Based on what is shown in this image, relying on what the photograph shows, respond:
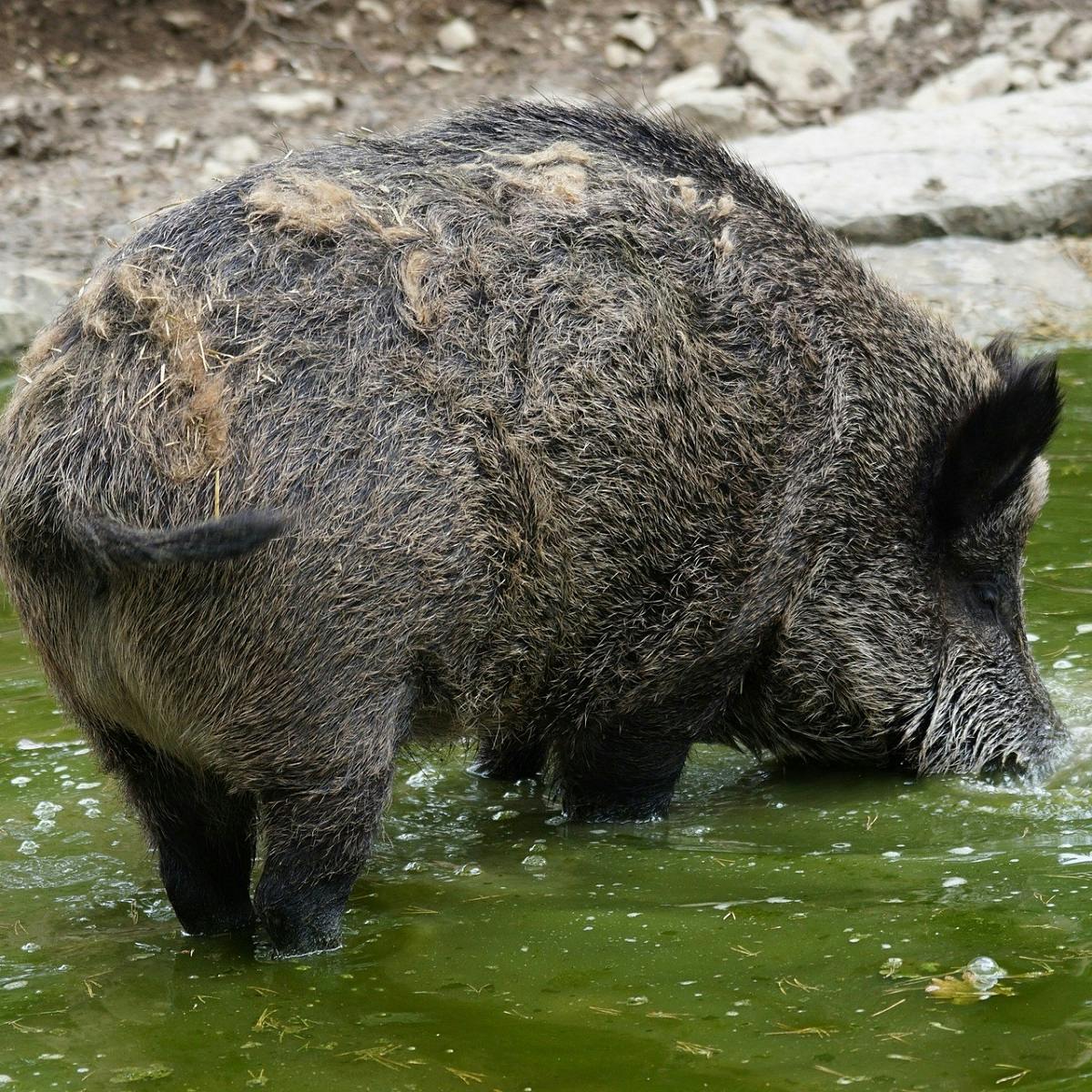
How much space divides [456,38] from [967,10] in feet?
15.3

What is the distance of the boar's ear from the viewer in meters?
5.43

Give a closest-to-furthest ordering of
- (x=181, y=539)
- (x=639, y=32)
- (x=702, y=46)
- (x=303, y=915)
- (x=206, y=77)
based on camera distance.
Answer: (x=181, y=539) < (x=303, y=915) < (x=206, y=77) < (x=702, y=46) < (x=639, y=32)

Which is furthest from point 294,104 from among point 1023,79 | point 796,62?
point 1023,79

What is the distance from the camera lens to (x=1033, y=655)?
6855 mm

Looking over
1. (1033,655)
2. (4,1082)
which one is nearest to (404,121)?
(1033,655)

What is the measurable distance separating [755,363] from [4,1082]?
3020mm

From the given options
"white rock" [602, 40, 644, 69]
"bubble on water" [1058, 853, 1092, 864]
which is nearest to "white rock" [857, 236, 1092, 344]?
"white rock" [602, 40, 644, 69]

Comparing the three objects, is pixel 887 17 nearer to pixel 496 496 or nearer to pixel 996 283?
pixel 996 283

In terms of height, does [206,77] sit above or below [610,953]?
above

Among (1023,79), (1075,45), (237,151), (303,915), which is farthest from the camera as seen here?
(1075,45)

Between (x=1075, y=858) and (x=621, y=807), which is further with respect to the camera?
(x=621, y=807)

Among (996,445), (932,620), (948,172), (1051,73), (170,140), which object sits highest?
(1051,73)

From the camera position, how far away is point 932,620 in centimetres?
591

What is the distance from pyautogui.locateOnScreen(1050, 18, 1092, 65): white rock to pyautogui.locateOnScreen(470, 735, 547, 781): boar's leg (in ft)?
34.1
